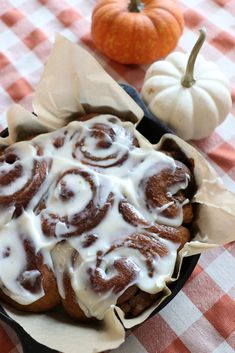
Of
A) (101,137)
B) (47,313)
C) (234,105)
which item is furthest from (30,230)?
(234,105)

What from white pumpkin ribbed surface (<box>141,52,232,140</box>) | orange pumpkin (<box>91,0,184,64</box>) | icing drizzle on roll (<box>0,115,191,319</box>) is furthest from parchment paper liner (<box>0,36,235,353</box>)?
orange pumpkin (<box>91,0,184,64</box>)

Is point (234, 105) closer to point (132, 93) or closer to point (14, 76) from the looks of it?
point (132, 93)

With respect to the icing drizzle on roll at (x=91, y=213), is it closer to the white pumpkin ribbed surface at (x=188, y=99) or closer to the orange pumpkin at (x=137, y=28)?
the white pumpkin ribbed surface at (x=188, y=99)

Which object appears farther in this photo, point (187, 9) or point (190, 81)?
point (187, 9)

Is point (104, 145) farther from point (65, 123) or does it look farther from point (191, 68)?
point (191, 68)

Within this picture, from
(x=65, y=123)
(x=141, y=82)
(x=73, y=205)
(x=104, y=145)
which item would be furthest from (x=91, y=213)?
(x=141, y=82)

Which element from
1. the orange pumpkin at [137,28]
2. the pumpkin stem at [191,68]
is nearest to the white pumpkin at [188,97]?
the pumpkin stem at [191,68]

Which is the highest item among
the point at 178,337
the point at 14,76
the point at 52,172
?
the point at 52,172

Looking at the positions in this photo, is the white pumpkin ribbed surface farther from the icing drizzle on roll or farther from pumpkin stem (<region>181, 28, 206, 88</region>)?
the icing drizzle on roll
